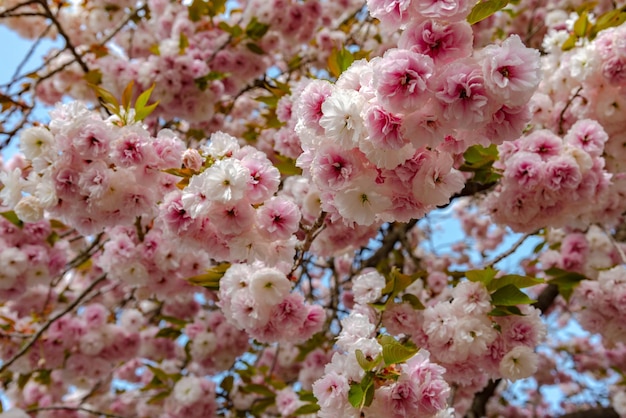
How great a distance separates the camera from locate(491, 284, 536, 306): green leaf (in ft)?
5.07

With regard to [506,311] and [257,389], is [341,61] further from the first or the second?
[257,389]

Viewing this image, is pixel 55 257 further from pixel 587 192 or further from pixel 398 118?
pixel 587 192

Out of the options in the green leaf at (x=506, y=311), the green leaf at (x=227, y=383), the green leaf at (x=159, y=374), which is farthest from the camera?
the green leaf at (x=227, y=383)

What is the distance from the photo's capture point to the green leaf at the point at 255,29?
9.59 feet

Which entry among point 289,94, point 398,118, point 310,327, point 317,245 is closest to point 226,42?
point 289,94

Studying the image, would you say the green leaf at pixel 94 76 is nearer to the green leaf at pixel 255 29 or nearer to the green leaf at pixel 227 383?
the green leaf at pixel 255 29

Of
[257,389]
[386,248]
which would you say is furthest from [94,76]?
[386,248]

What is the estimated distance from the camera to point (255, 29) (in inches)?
115

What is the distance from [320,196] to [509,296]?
0.61m

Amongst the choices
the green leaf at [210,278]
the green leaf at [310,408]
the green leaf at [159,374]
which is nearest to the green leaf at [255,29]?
the green leaf at [210,278]

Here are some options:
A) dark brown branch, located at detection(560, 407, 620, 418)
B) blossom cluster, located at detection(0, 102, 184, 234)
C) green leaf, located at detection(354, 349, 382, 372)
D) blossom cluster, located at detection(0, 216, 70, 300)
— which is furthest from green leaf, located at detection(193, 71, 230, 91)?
dark brown branch, located at detection(560, 407, 620, 418)

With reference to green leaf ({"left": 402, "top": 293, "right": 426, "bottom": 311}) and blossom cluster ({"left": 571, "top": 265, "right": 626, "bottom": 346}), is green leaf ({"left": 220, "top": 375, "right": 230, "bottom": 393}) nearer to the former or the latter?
green leaf ({"left": 402, "top": 293, "right": 426, "bottom": 311})

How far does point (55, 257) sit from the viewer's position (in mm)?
2314

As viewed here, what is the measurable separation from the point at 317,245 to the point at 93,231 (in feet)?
2.75
